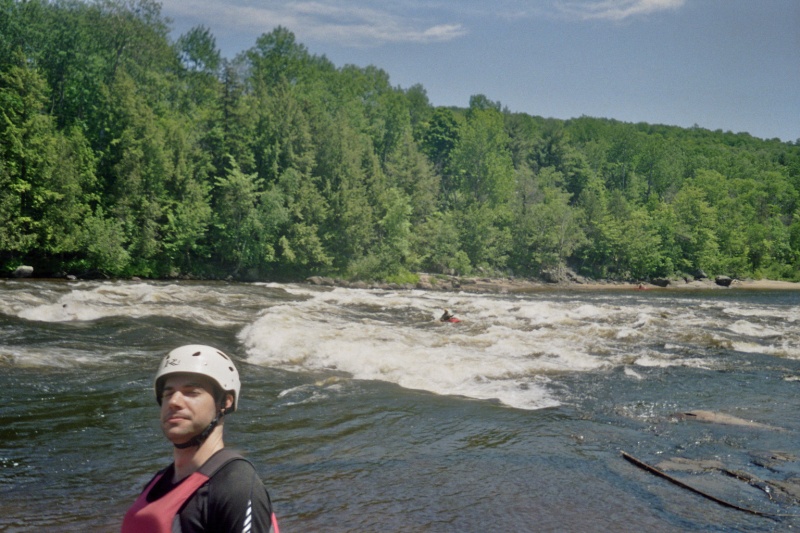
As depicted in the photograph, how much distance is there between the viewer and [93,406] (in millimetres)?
11211

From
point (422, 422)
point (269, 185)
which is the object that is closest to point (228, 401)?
point (422, 422)

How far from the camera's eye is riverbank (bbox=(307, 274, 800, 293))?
180 ft

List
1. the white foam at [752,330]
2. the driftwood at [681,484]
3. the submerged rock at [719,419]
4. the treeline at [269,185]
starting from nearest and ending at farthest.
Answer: the driftwood at [681,484] → the submerged rock at [719,419] → the white foam at [752,330] → the treeline at [269,185]

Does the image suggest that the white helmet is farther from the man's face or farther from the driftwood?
the driftwood

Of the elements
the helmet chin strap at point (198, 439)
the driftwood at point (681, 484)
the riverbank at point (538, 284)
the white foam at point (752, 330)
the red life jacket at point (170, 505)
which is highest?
the helmet chin strap at point (198, 439)

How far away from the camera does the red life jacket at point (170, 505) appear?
282 cm

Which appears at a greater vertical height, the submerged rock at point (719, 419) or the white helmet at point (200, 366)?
the white helmet at point (200, 366)

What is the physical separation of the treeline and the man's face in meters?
36.9

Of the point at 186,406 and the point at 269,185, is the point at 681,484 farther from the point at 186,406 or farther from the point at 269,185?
the point at 269,185

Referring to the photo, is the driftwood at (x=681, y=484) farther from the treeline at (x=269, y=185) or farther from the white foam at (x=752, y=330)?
the treeline at (x=269, y=185)

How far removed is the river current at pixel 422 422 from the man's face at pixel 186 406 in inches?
165

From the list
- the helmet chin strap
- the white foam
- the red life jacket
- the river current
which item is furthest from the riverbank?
the red life jacket

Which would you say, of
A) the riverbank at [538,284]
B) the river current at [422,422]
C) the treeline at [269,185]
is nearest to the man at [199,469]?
the river current at [422,422]

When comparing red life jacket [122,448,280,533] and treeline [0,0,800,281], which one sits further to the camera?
treeline [0,0,800,281]
